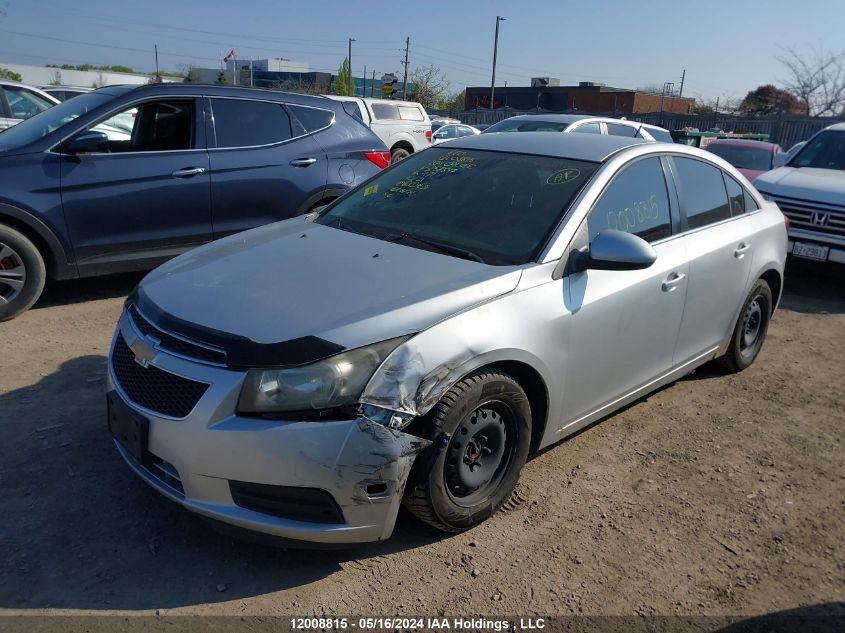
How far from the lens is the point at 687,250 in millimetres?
4023

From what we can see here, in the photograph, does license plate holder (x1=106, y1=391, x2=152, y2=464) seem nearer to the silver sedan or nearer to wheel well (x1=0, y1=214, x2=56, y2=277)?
the silver sedan

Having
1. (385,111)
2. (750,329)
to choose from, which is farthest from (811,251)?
(385,111)

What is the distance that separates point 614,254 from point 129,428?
2.22 m

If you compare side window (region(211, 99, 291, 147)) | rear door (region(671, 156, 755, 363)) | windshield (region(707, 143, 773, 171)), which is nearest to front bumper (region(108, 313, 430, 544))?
rear door (region(671, 156, 755, 363))

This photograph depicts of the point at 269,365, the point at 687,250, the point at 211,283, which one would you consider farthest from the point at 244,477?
the point at 687,250

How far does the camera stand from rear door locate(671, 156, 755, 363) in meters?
4.13

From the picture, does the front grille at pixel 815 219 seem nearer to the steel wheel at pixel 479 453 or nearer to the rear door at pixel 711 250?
the rear door at pixel 711 250

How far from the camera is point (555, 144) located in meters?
4.05

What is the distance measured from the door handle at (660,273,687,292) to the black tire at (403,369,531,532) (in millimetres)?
1252

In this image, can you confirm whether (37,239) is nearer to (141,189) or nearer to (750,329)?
(141,189)

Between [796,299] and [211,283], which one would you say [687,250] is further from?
[796,299]

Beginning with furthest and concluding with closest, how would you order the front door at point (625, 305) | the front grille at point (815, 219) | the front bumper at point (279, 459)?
the front grille at point (815, 219) → the front door at point (625, 305) → the front bumper at point (279, 459)

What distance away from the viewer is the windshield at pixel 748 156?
12617 millimetres

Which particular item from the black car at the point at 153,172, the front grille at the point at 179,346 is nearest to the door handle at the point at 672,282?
the front grille at the point at 179,346
